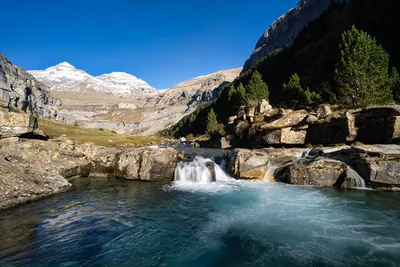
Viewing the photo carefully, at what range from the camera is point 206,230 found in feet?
38.7

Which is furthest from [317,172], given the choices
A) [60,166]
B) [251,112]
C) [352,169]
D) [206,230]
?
[251,112]

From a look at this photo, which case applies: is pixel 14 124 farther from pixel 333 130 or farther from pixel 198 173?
pixel 333 130

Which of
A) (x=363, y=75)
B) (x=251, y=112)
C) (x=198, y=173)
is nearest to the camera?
(x=198, y=173)

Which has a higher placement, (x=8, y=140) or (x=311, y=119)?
(x=311, y=119)

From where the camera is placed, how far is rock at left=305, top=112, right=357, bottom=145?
27906 mm

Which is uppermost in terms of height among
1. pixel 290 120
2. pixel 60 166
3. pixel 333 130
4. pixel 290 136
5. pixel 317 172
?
pixel 290 120

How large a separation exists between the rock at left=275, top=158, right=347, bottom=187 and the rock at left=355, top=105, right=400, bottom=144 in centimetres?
857

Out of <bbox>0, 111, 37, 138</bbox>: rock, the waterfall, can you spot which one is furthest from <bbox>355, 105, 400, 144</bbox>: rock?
<bbox>0, 111, 37, 138</bbox>: rock

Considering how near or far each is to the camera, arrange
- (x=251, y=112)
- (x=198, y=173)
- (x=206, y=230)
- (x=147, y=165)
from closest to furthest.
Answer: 1. (x=206, y=230)
2. (x=147, y=165)
3. (x=198, y=173)
4. (x=251, y=112)

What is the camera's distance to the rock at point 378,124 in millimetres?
23125

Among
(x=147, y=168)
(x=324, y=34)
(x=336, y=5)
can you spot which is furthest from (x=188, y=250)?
(x=336, y=5)

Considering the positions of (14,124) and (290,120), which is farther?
(290,120)

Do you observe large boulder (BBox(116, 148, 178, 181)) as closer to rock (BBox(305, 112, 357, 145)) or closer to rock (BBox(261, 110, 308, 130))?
rock (BBox(261, 110, 308, 130))

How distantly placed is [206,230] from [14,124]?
72.9 ft
